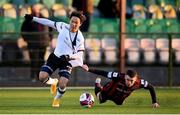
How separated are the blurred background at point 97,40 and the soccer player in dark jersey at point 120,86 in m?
5.68

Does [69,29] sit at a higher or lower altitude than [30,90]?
higher

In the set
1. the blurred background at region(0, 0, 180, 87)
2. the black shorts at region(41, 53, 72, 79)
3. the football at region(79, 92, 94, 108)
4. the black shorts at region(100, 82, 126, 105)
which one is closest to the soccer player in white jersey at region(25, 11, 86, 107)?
the black shorts at region(41, 53, 72, 79)

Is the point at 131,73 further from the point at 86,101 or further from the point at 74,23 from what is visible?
the point at 74,23

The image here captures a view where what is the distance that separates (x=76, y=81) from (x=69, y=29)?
591 cm

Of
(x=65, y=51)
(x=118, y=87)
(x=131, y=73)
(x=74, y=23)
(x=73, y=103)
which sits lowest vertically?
(x=73, y=103)

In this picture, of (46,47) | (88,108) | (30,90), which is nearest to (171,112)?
(88,108)

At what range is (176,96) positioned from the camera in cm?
1766

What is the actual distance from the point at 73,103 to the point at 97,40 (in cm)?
597

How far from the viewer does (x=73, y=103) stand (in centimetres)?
1560

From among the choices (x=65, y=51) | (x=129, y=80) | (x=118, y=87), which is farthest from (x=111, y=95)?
(x=65, y=51)

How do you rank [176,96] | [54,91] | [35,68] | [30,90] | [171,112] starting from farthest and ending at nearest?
[35,68] < [30,90] < [176,96] < [54,91] < [171,112]

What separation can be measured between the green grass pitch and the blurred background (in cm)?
110

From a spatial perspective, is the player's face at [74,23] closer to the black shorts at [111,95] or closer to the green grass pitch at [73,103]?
the black shorts at [111,95]

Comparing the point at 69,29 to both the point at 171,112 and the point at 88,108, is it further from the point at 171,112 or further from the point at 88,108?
the point at 171,112
